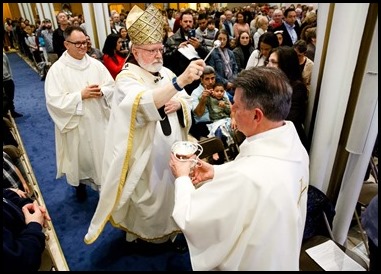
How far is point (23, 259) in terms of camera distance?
4.01 feet

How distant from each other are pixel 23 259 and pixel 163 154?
117 cm

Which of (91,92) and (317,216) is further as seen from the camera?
(91,92)

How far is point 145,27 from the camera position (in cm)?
200

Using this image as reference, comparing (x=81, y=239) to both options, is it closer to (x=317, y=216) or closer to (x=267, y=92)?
(x=317, y=216)

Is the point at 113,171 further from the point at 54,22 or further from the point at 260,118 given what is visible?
the point at 54,22

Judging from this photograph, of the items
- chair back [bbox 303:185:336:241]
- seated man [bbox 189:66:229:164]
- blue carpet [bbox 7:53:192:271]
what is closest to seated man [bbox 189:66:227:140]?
seated man [bbox 189:66:229:164]

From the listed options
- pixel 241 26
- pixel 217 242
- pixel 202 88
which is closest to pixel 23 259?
Answer: pixel 217 242

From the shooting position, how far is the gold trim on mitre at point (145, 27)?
200 cm

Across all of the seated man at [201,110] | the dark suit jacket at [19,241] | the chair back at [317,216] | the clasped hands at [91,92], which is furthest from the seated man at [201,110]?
the dark suit jacket at [19,241]

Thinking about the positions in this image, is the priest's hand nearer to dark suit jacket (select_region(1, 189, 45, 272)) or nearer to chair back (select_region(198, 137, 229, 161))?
chair back (select_region(198, 137, 229, 161))

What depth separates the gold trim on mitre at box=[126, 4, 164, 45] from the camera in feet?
6.56

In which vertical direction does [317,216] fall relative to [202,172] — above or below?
below

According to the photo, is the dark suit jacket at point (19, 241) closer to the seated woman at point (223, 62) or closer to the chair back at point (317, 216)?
the chair back at point (317, 216)

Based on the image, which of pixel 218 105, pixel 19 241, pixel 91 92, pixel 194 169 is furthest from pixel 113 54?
pixel 19 241
